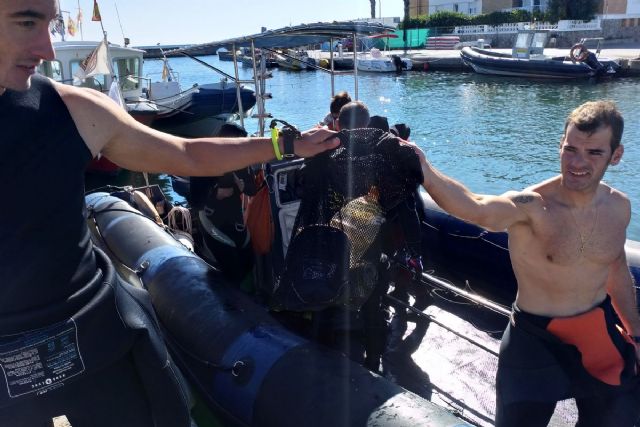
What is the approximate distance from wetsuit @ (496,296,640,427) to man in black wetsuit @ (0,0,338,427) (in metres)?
1.41

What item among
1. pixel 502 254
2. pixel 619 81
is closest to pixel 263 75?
pixel 502 254

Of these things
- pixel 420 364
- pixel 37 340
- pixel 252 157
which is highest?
Answer: pixel 252 157

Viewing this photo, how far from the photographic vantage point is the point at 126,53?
17.7m

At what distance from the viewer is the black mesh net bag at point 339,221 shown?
2807 mm

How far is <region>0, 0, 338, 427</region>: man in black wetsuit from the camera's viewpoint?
1.58m

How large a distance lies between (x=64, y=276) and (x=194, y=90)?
1645cm

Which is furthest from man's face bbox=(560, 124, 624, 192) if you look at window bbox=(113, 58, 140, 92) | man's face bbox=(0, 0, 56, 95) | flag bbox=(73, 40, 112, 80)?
window bbox=(113, 58, 140, 92)

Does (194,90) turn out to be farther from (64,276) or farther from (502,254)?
(64,276)

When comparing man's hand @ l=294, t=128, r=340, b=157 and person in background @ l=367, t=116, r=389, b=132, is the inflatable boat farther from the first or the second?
person in background @ l=367, t=116, r=389, b=132

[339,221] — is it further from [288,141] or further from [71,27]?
[71,27]

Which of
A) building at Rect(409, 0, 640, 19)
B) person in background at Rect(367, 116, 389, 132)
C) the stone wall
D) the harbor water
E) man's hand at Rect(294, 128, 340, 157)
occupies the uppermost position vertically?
building at Rect(409, 0, 640, 19)

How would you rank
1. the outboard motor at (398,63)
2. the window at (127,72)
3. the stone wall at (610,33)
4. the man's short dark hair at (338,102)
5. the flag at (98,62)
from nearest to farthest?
the man's short dark hair at (338,102), the flag at (98,62), the window at (127,72), the outboard motor at (398,63), the stone wall at (610,33)

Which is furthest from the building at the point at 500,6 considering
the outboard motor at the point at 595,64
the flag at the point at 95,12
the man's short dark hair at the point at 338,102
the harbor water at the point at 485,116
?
the man's short dark hair at the point at 338,102

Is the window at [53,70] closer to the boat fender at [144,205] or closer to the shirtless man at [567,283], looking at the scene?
the boat fender at [144,205]
